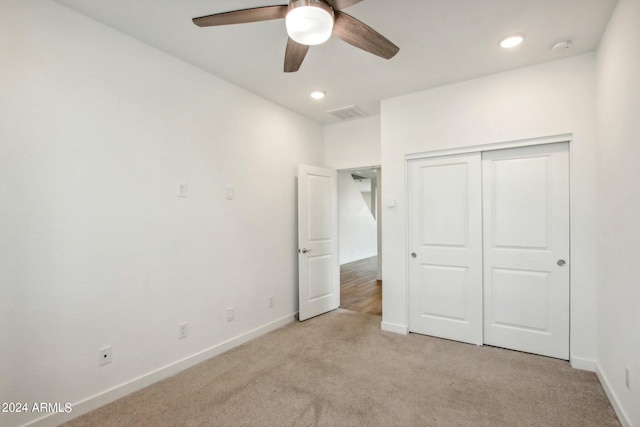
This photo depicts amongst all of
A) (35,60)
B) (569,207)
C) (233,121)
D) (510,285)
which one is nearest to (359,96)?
(233,121)

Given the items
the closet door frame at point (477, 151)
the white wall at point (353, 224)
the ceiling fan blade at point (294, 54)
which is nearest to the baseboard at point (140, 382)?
the closet door frame at point (477, 151)

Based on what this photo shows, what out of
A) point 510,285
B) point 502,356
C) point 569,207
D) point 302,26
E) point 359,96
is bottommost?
point 502,356

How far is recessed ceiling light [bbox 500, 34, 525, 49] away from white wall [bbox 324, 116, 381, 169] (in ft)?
5.96

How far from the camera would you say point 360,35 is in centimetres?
179

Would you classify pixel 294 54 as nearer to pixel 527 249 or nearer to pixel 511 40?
pixel 511 40

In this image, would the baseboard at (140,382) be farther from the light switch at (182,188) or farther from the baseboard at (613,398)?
the baseboard at (613,398)

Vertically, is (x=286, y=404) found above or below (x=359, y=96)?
below

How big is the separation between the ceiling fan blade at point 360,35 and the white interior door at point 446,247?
66.9 inches

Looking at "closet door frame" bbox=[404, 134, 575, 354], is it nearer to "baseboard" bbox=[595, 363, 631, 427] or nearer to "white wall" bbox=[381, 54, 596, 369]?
"white wall" bbox=[381, 54, 596, 369]

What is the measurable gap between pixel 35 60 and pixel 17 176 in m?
0.74

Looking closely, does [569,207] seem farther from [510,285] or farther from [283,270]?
[283,270]

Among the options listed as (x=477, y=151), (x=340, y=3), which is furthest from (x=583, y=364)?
(x=340, y=3)

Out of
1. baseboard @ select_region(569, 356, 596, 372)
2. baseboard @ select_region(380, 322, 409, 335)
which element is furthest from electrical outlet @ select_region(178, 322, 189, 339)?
baseboard @ select_region(569, 356, 596, 372)

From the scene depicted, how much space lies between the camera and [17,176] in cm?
181
